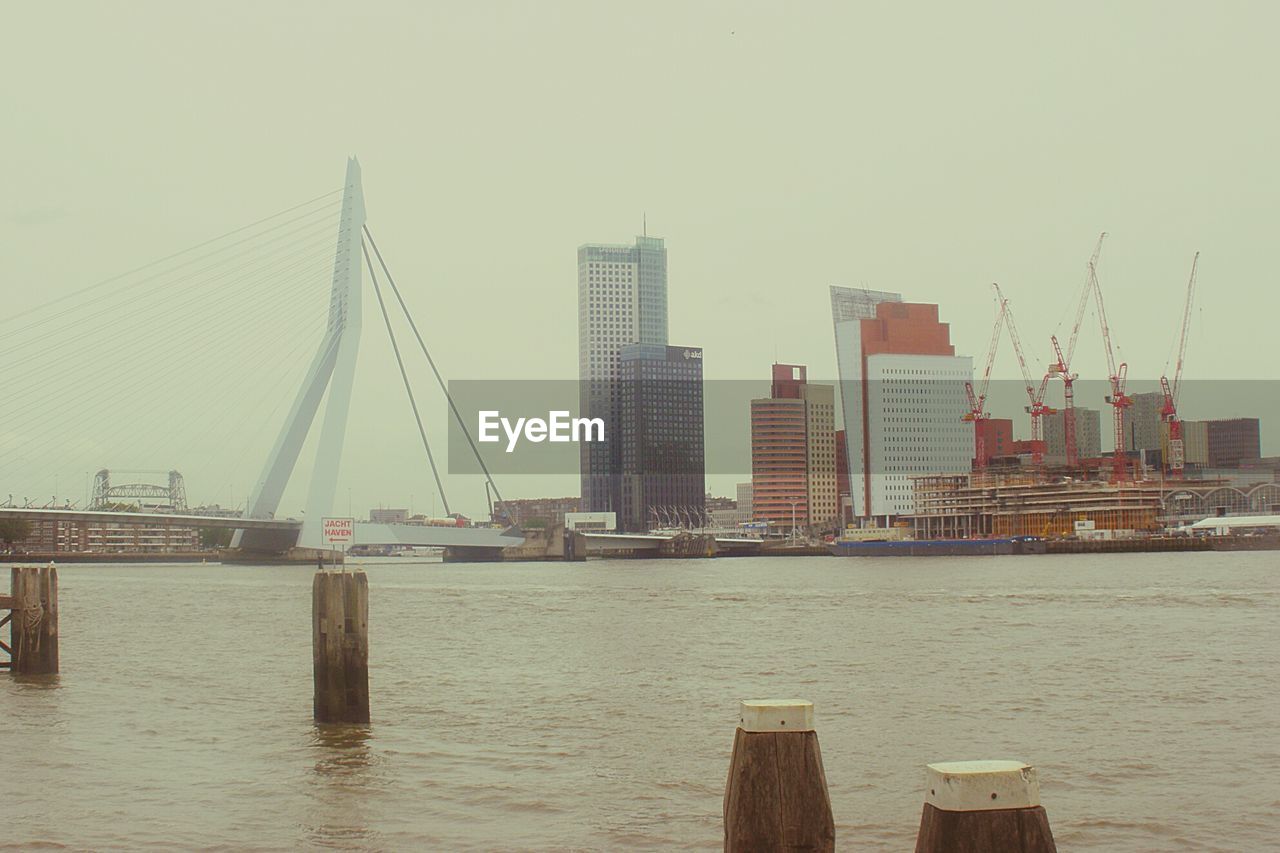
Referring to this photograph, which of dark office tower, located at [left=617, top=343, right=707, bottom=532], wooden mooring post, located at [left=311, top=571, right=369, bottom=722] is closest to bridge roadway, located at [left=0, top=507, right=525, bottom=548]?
wooden mooring post, located at [left=311, top=571, right=369, bottom=722]

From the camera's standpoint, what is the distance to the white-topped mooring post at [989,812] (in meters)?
3.88

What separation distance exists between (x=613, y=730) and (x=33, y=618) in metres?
8.52

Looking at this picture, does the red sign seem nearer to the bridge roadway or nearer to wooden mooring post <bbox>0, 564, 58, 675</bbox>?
wooden mooring post <bbox>0, 564, 58, 675</bbox>

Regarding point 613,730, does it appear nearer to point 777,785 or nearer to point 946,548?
point 777,785

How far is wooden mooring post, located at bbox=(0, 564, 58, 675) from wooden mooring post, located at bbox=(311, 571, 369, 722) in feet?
18.3

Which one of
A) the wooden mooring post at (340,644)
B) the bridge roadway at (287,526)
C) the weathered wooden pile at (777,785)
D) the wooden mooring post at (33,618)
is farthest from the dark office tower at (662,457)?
the weathered wooden pile at (777,785)

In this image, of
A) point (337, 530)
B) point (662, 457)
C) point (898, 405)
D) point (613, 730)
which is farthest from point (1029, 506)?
point (337, 530)

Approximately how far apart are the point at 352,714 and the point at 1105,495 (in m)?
123

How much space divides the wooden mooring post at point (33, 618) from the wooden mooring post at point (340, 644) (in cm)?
558

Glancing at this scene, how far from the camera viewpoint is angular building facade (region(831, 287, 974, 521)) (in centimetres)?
18112

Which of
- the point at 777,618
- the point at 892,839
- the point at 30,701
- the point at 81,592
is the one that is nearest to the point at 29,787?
the point at 30,701

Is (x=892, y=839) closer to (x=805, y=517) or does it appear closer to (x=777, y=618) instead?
(x=777, y=618)

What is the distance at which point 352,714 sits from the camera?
531 inches

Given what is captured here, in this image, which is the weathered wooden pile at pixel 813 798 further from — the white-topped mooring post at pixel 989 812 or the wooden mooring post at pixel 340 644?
the wooden mooring post at pixel 340 644
